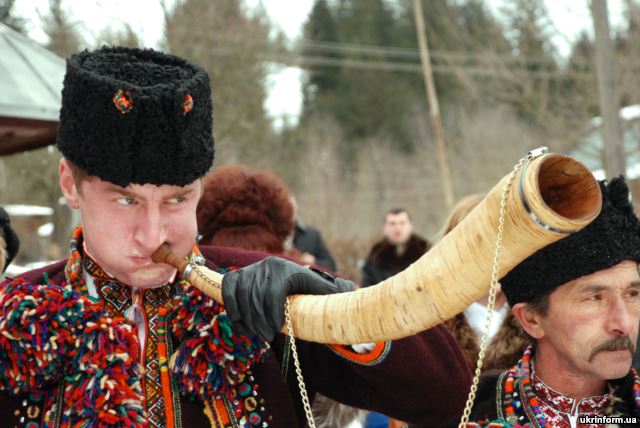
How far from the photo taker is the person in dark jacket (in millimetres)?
7348

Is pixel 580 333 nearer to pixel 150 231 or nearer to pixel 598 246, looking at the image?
pixel 598 246

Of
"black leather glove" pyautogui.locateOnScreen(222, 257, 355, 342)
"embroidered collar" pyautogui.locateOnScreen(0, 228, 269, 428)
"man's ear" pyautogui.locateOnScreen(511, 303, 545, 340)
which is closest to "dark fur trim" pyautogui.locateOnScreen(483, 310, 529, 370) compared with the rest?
"man's ear" pyautogui.locateOnScreen(511, 303, 545, 340)

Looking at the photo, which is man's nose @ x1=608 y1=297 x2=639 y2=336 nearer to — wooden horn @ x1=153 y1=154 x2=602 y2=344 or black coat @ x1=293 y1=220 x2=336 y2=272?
wooden horn @ x1=153 y1=154 x2=602 y2=344

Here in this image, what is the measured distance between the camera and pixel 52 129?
4.27 meters

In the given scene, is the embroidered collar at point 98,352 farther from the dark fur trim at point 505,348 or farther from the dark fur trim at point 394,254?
the dark fur trim at point 394,254

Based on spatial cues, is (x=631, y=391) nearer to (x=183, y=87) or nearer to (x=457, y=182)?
(x=183, y=87)

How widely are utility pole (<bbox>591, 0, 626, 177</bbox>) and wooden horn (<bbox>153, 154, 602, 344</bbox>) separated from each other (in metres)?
5.12

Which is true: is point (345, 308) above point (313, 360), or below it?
above

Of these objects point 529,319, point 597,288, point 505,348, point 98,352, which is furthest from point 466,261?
point 505,348

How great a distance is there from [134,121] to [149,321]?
50cm

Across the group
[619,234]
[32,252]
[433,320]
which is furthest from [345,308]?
[32,252]

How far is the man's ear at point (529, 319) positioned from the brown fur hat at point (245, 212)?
117 centimetres

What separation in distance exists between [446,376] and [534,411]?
21.7 inches

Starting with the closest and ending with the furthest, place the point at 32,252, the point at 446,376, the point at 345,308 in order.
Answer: the point at 345,308 < the point at 446,376 < the point at 32,252
